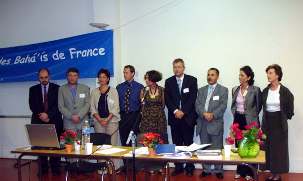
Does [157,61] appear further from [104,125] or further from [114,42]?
[104,125]

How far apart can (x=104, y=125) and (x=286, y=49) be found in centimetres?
293

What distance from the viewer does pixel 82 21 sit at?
21.1ft

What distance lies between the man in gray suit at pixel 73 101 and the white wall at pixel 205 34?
2.48 feet

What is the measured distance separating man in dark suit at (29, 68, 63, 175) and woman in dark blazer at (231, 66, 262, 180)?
271cm

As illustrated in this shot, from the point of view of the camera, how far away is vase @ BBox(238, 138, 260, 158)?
130 inches

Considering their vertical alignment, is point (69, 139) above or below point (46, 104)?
below

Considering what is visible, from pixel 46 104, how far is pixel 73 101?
47 centimetres

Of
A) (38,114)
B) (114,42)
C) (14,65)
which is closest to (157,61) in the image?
(114,42)

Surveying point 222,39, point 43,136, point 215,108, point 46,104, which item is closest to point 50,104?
point 46,104

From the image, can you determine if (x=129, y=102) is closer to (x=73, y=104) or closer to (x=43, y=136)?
(x=73, y=104)

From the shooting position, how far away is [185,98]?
524 cm

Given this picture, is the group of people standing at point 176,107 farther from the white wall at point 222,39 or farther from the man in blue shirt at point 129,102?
the white wall at point 222,39

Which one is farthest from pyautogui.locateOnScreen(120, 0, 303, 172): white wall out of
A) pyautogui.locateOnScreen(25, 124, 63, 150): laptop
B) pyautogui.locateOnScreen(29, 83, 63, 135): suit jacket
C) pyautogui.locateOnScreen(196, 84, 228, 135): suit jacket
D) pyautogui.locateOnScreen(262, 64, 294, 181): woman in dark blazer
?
pyautogui.locateOnScreen(25, 124, 63, 150): laptop

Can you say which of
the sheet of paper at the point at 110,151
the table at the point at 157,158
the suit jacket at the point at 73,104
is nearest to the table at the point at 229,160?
the table at the point at 157,158
